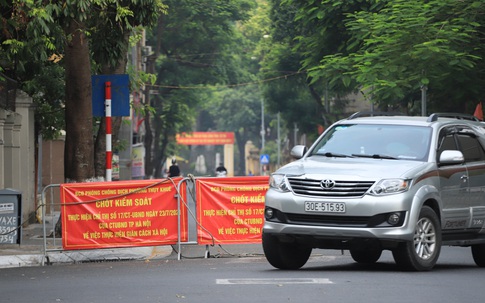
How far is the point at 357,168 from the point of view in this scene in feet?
43.8

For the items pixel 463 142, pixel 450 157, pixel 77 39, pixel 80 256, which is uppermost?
pixel 77 39

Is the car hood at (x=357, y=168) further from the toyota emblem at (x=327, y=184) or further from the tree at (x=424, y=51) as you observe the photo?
the tree at (x=424, y=51)

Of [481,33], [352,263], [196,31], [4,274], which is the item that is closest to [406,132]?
[352,263]

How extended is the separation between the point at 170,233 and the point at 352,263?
3110 millimetres

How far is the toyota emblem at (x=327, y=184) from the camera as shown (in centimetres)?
1321

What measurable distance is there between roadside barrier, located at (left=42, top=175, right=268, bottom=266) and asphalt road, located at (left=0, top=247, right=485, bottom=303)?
103cm

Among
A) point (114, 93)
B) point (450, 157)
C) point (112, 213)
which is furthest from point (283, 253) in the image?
point (114, 93)

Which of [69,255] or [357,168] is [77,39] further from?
[357,168]

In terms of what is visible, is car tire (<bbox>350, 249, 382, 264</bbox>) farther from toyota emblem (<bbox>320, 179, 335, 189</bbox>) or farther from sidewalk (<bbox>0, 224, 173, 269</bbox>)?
sidewalk (<bbox>0, 224, 173, 269</bbox>)

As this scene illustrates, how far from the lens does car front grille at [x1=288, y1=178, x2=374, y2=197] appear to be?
1312 centimetres

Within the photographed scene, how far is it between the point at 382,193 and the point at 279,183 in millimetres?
1271

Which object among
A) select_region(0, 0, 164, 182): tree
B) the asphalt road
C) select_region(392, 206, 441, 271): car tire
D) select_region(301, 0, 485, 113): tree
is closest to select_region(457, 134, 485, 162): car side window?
the asphalt road

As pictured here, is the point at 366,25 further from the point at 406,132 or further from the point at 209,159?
the point at 209,159

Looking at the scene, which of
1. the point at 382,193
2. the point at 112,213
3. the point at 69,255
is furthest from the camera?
the point at 69,255
